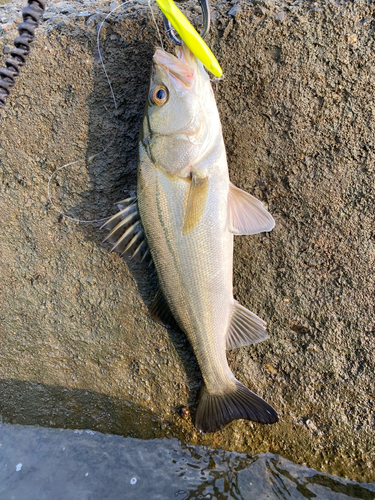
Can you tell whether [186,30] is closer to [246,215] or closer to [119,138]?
[119,138]

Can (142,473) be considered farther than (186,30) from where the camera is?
Yes

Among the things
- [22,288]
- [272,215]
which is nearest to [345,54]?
[272,215]

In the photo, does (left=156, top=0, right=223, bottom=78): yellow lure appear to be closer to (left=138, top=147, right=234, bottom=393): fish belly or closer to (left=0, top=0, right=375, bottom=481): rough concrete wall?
(left=0, top=0, right=375, bottom=481): rough concrete wall

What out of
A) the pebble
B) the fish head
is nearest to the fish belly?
the fish head

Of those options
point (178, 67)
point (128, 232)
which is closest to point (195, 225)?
point (128, 232)

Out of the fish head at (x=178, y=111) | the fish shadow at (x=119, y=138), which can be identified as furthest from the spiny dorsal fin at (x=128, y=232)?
the fish head at (x=178, y=111)

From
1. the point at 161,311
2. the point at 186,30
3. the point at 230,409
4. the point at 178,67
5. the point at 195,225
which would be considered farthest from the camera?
the point at 161,311
